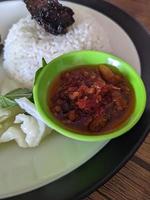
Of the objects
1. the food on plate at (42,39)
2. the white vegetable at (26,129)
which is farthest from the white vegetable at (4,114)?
the food on plate at (42,39)

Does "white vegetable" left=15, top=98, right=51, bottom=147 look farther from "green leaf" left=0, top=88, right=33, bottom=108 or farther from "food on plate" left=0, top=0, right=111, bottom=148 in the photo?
"food on plate" left=0, top=0, right=111, bottom=148

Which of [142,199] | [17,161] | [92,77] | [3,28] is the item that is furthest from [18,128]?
[3,28]

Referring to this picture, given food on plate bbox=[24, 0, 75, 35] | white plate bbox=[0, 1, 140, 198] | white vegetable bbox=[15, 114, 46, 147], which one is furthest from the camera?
food on plate bbox=[24, 0, 75, 35]

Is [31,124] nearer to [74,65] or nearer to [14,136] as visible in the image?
[14,136]

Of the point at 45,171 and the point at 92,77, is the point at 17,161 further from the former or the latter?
the point at 92,77

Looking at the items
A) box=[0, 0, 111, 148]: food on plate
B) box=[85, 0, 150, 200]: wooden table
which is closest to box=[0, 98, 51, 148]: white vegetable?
box=[0, 0, 111, 148]: food on plate

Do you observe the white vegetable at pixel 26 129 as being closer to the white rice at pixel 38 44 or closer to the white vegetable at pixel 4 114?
the white vegetable at pixel 4 114

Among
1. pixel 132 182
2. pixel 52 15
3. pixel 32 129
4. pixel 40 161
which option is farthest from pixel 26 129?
pixel 52 15
